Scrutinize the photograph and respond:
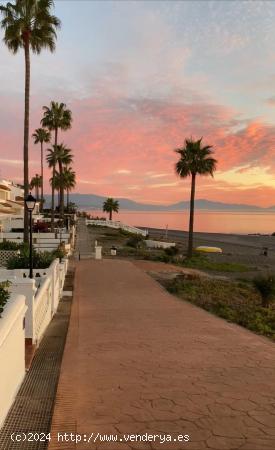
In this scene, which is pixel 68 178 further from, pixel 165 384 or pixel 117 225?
pixel 165 384

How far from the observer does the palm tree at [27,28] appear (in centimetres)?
2564

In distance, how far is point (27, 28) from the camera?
26109 mm

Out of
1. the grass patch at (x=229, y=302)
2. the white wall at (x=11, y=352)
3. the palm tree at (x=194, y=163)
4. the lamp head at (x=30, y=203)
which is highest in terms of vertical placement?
the palm tree at (x=194, y=163)

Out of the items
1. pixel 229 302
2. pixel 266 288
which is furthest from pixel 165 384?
pixel 266 288

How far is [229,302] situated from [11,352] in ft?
35.5

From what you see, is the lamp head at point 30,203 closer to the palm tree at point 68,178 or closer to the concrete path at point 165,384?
the concrete path at point 165,384

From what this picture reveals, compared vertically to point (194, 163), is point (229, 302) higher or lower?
lower

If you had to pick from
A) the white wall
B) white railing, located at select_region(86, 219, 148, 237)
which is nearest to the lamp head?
the white wall

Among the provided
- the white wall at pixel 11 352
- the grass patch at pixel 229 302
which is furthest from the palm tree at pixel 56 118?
the white wall at pixel 11 352

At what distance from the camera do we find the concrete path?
4.70m

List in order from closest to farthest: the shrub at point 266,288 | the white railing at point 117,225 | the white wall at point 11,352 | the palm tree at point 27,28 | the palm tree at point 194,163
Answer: the white wall at point 11,352 < the shrub at point 266,288 < the palm tree at point 27,28 < the palm tree at point 194,163 < the white railing at point 117,225

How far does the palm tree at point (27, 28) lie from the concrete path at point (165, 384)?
17.6 metres

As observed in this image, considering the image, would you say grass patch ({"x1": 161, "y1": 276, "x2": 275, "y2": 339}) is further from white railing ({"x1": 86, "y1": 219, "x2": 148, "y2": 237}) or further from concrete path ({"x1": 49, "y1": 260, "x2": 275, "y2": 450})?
white railing ({"x1": 86, "y1": 219, "x2": 148, "y2": 237})

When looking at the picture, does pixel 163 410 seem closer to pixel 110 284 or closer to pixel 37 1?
pixel 110 284
